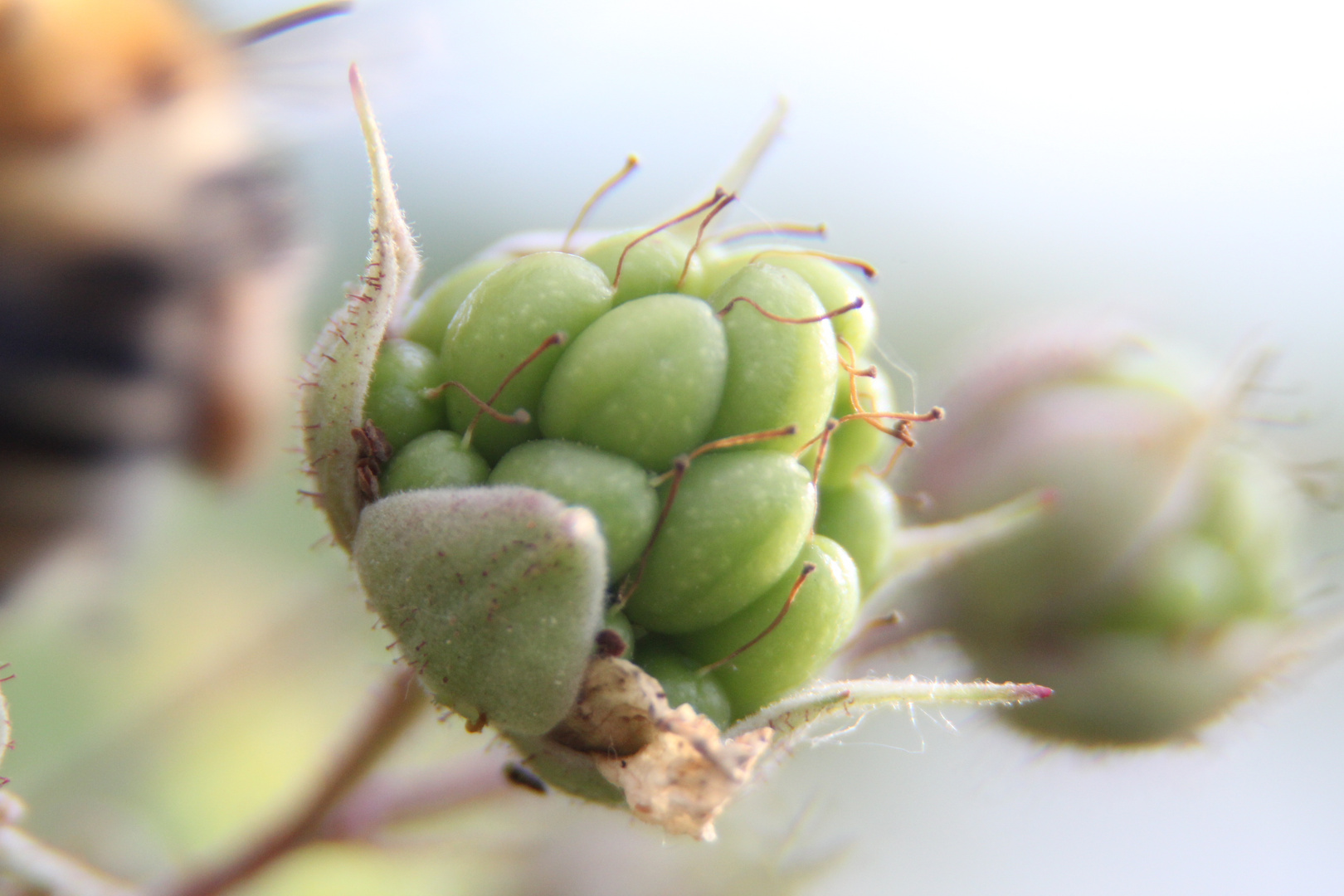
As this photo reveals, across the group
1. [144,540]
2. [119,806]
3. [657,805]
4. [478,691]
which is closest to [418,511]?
[478,691]

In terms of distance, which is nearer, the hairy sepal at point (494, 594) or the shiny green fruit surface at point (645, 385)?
the hairy sepal at point (494, 594)

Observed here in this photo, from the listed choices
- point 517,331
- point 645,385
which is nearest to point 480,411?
point 517,331

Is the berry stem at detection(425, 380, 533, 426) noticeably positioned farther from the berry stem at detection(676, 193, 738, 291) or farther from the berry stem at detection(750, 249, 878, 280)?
the berry stem at detection(750, 249, 878, 280)

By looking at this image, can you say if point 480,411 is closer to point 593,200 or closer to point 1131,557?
point 593,200

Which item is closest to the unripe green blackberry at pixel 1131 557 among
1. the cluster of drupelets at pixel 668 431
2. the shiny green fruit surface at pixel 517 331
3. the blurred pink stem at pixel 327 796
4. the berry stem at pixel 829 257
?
the berry stem at pixel 829 257

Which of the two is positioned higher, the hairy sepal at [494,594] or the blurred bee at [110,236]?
the blurred bee at [110,236]

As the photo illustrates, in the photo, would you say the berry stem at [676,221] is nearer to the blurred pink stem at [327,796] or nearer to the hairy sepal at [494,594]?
the hairy sepal at [494,594]
